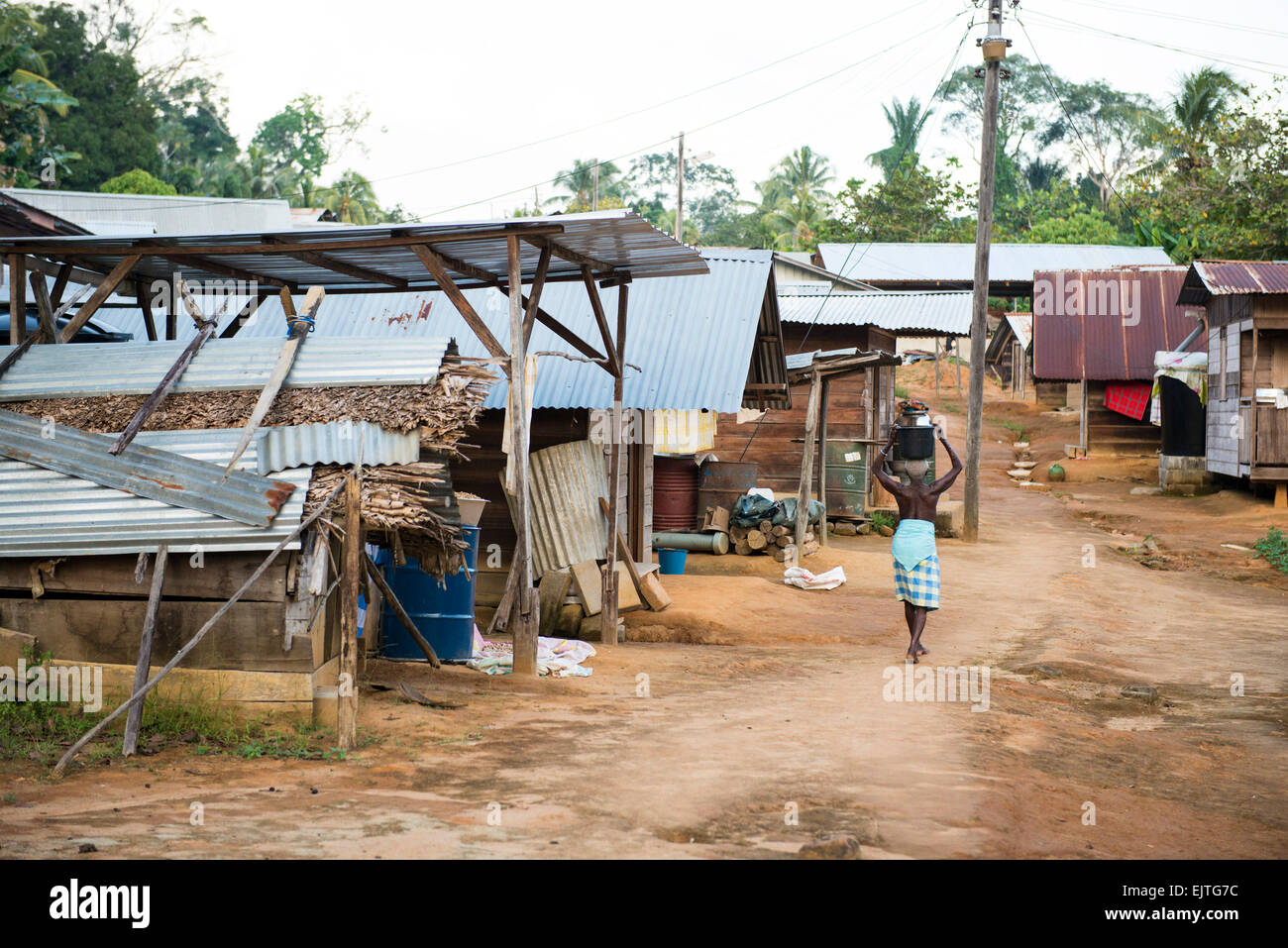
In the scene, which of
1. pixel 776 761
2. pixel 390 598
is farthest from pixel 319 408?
pixel 776 761

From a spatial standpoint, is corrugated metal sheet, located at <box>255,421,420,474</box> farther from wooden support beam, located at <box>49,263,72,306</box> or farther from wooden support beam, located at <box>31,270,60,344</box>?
wooden support beam, located at <box>49,263,72,306</box>

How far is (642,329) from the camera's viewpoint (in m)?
12.4

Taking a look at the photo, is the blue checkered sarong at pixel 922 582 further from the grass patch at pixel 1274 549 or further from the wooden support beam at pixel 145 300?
the grass patch at pixel 1274 549

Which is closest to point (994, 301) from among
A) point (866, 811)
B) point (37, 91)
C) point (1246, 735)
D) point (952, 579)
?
point (952, 579)

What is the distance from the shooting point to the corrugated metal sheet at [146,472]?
6895 millimetres

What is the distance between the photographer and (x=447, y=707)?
7680 mm

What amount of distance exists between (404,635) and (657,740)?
11.2ft

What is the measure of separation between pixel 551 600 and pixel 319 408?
4.09 metres

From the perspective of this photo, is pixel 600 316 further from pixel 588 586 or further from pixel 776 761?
pixel 776 761

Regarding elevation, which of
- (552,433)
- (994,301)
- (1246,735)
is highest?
(994,301)

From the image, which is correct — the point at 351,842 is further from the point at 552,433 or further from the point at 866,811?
the point at 552,433

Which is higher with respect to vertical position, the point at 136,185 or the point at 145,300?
the point at 136,185

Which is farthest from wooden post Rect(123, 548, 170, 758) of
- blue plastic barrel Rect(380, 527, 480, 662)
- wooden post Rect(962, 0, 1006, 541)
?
wooden post Rect(962, 0, 1006, 541)
